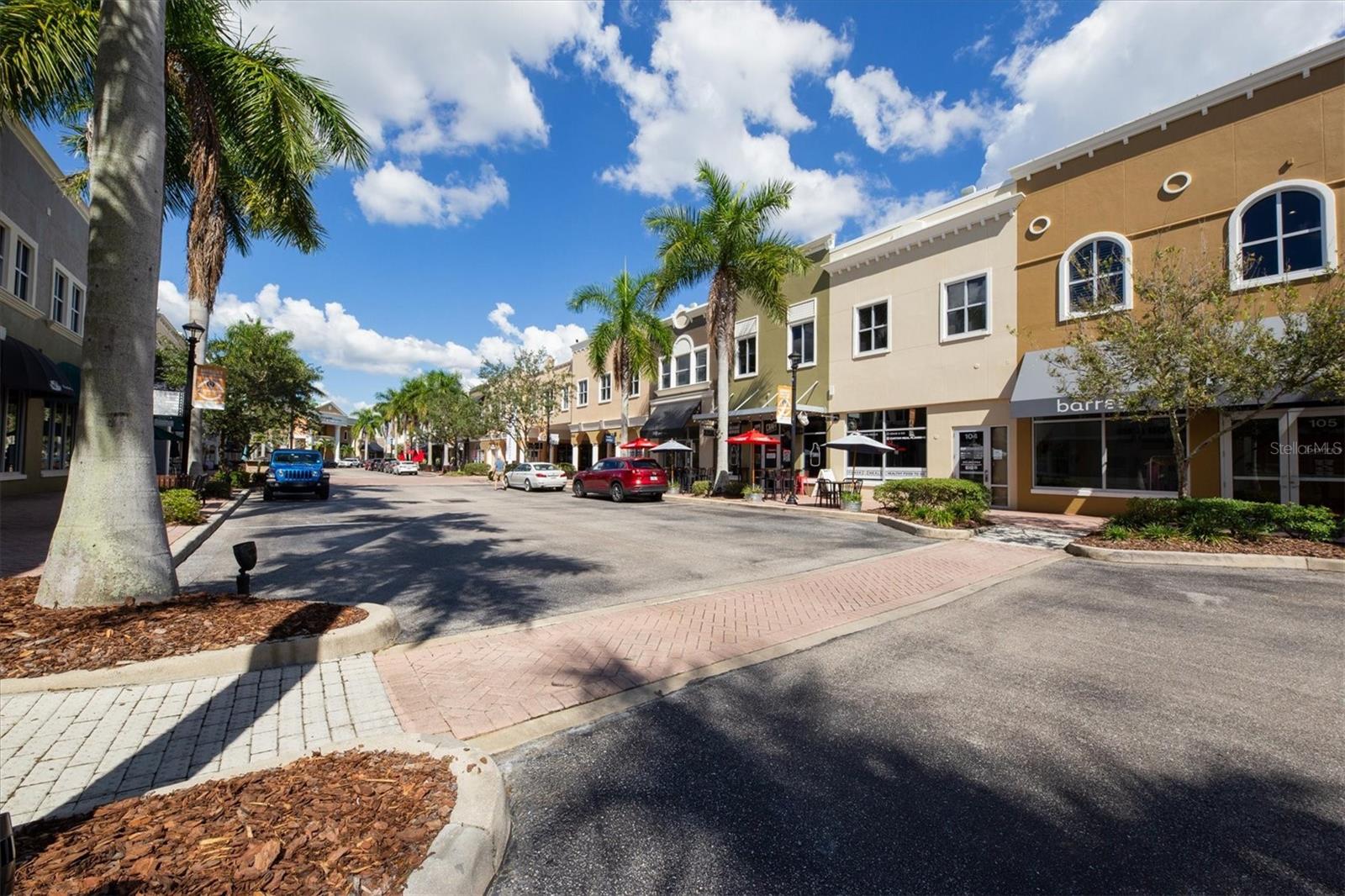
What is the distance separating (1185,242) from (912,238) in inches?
284

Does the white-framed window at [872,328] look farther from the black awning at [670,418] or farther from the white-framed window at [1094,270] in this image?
the black awning at [670,418]

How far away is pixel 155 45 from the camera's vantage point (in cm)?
548

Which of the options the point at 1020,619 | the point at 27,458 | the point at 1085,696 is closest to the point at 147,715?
the point at 1085,696

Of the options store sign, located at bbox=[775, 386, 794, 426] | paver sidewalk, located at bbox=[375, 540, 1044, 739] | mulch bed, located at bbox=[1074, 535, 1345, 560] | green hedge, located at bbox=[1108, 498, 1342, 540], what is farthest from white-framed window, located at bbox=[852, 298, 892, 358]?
paver sidewalk, located at bbox=[375, 540, 1044, 739]

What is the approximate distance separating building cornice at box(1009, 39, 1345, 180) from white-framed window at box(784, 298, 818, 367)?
789 cm

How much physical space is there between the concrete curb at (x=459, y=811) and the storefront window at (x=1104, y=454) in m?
16.4

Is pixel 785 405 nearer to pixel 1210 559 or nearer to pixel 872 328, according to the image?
pixel 872 328

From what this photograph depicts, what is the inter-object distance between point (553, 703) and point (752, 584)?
421cm

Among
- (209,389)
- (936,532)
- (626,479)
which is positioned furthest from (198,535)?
(936,532)

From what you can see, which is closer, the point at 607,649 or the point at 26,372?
the point at 607,649

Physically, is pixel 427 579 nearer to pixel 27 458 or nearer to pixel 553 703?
pixel 553 703

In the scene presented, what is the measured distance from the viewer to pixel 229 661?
14.4 ft

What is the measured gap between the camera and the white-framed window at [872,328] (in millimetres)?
20703

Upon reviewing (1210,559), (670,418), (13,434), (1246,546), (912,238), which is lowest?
(1210,559)
